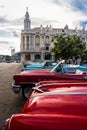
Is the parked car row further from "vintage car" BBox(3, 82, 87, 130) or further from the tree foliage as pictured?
the tree foliage

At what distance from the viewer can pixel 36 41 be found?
150m

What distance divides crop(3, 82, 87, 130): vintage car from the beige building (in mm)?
141742

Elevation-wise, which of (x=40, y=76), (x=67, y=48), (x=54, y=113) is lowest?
(x=40, y=76)

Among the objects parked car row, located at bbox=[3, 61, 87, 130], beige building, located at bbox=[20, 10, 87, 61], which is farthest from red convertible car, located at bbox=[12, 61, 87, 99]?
beige building, located at bbox=[20, 10, 87, 61]

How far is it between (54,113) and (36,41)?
5815 inches

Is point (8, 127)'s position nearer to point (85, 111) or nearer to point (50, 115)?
point (50, 115)

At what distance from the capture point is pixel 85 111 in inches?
126

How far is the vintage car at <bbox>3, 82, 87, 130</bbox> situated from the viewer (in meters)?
2.99

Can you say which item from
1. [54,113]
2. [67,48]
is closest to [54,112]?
[54,113]

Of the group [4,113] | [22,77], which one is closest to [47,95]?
[4,113]

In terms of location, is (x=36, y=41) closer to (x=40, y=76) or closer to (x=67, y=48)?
(x=67, y=48)

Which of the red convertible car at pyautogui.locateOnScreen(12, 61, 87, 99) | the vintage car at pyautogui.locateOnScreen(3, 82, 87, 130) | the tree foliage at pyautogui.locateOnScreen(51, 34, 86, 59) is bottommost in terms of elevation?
the red convertible car at pyautogui.locateOnScreen(12, 61, 87, 99)

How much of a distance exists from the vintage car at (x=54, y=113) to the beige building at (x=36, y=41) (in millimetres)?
141742

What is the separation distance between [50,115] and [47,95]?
2.15 feet
